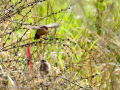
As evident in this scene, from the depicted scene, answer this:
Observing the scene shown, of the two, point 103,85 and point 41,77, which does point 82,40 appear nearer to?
point 103,85

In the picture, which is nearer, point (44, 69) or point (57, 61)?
point (44, 69)

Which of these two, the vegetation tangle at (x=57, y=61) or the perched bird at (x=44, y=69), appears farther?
the perched bird at (x=44, y=69)

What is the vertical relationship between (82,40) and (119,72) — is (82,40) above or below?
above

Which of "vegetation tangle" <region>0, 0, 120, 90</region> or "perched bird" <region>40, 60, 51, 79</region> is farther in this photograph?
"perched bird" <region>40, 60, 51, 79</region>

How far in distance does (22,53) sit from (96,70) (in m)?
0.89

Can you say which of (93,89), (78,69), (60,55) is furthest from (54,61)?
(93,89)

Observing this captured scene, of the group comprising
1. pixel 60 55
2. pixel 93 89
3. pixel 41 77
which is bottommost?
pixel 93 89

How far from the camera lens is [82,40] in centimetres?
231

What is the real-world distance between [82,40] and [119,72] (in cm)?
73

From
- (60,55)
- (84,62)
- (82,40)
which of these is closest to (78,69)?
(84,62)

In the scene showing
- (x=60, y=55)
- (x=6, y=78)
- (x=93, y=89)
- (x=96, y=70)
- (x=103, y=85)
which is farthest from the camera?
(x=60, y=55)

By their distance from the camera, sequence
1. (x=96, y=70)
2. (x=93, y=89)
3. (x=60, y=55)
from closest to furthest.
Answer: (x=93, y=89) < (x=96, y=70) < (x=60, y=55)

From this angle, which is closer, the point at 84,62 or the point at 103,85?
the point at 103,85

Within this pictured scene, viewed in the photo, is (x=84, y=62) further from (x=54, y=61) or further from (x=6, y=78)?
(x=6, y=78)
